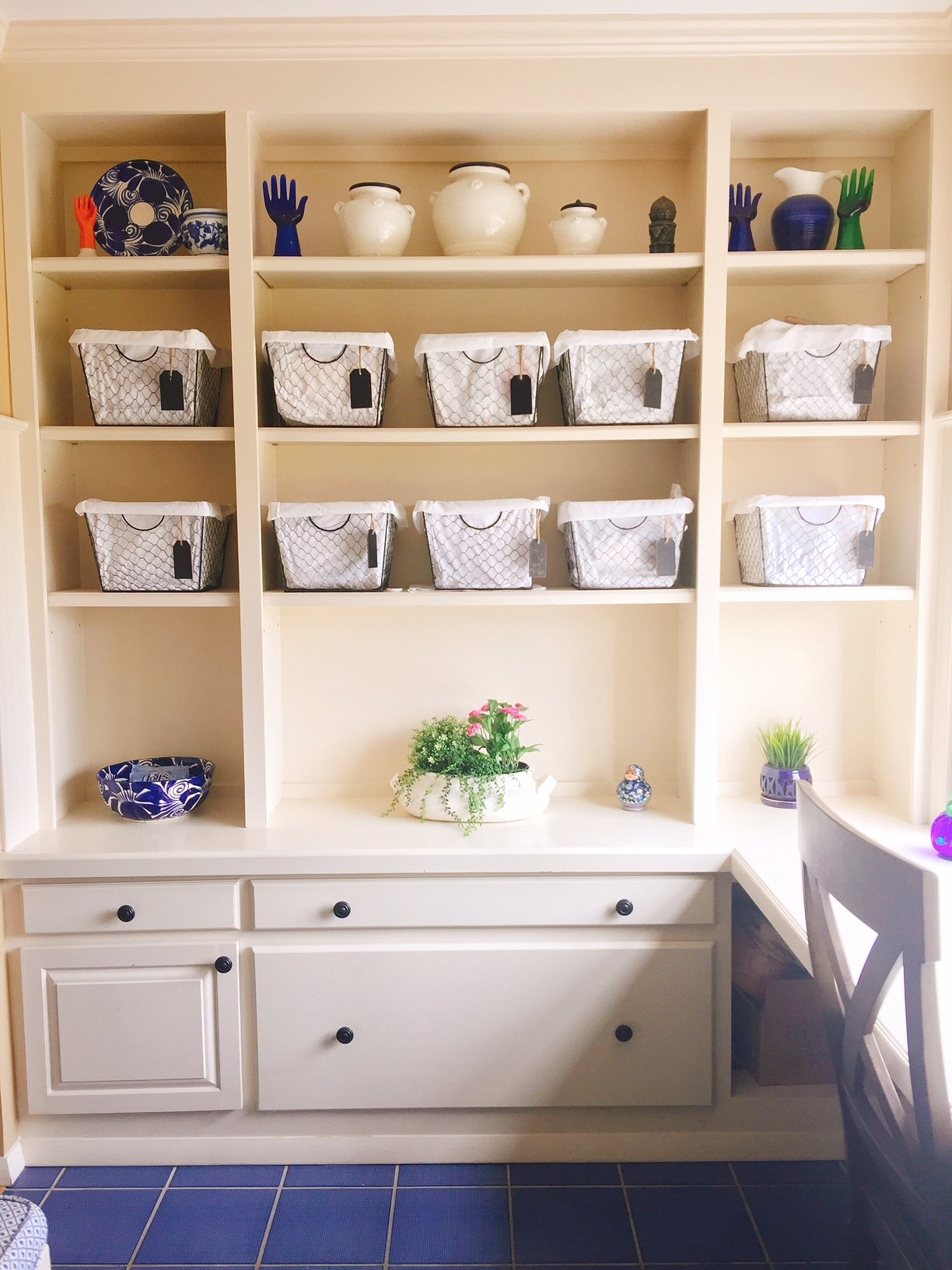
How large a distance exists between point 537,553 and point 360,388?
1.89 feet

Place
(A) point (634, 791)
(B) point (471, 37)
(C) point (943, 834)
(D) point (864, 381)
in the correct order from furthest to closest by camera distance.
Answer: (A) point (634, 791) < (D) point (864, 381) < (B) point (471, 37) < (C) point (943, 834)

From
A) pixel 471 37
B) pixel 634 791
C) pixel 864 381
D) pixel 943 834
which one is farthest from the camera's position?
pixel 634 791

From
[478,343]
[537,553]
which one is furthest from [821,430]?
[478,343]

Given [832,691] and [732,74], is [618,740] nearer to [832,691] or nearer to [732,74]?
[832,691]

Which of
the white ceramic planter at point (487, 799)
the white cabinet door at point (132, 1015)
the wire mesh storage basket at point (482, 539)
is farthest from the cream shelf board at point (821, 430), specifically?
the white cabinet door at point (132, 1015)

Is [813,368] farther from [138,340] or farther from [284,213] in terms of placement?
[138,340]

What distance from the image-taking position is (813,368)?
221 centimetres

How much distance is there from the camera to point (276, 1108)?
7.10ft

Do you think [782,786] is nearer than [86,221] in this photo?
No

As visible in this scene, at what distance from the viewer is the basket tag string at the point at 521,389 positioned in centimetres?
219

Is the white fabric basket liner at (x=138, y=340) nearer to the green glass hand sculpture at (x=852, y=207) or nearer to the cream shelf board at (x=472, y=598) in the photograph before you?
the cream shelf board at (x=472, y=598)

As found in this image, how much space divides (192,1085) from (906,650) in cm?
203

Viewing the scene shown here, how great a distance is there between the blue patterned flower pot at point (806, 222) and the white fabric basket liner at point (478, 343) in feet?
2.19

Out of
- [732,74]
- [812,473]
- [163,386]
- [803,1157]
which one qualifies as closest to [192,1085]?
[803,1157]
